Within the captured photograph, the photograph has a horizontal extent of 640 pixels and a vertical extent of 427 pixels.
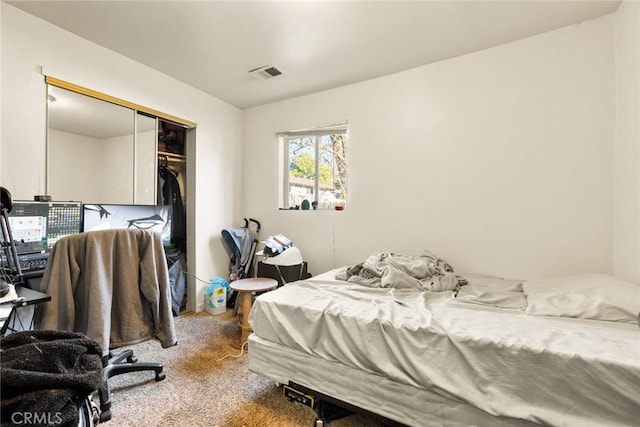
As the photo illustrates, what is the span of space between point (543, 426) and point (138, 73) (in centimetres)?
367

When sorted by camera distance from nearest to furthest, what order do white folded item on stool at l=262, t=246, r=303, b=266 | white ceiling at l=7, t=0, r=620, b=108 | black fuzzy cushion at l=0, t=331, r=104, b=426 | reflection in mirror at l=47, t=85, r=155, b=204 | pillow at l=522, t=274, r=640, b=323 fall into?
1. black fuzzy cushion at l=0, t=331, r=104, b=426
2. pillow at l=522, t=274, r=640, b=323
3. white ceiling at l=7, t=0, r=620, b=108
4. reflection in mirror at l=47, t=85, r=155, b=204
5. white folded item on stool at l=262, t=246, r=303, b=266

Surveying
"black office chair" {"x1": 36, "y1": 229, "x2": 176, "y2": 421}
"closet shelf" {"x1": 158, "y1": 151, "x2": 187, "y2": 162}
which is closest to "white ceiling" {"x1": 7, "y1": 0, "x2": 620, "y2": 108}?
"closet shelf" {"x1": 158, "y1": 151, "x2": 187, "y2": 162}

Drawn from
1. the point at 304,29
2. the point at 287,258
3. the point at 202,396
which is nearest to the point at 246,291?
the point at 287,258

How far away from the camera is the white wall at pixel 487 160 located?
195cm

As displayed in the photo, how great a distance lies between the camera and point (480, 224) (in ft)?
7.59

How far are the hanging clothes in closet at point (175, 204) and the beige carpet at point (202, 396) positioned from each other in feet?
4.04

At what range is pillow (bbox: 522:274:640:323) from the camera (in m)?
1.35

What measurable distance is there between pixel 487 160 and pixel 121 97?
10.7 ft

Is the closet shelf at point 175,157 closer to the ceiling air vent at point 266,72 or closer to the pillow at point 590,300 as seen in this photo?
the ceiling air vent at point 266,72

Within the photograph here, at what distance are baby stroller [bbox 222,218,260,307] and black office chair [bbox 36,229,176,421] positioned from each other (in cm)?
151

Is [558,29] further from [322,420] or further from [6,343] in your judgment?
→ [6,343]

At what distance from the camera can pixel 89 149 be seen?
2.30 meters

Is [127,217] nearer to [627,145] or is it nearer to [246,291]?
[246,291]

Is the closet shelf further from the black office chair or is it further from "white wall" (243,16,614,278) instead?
the black office chair
